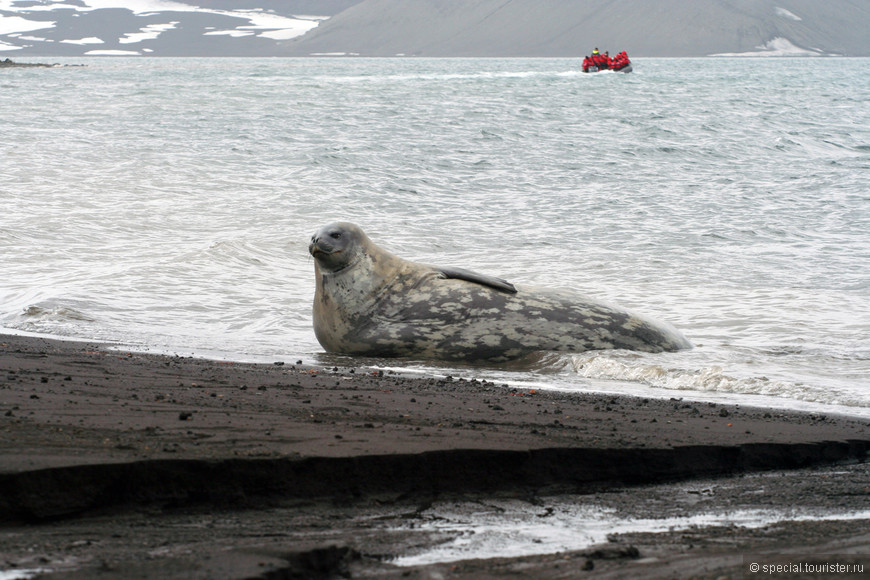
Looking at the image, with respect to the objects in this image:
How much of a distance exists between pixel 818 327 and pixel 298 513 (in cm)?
521

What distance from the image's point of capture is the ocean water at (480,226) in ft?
19.6

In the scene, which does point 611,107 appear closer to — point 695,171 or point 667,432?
point 695,171

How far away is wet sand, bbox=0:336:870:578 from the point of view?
2148 millimetres

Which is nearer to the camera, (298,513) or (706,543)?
(706,543)

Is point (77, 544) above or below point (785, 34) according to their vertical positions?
below

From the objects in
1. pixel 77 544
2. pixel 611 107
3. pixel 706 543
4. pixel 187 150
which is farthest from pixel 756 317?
pixel 611 107

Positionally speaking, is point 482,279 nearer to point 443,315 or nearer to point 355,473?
point 443,315

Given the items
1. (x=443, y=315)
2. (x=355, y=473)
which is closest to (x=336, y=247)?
(x=443, y=315)

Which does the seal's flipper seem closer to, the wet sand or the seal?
the seal

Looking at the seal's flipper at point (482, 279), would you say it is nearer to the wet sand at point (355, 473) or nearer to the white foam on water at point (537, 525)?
the wet sand at point (355, 473)

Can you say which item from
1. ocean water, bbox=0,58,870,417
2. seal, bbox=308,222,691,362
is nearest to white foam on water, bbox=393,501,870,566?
ocean water, bbox=0,58,870,417

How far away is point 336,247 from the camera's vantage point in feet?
19.5

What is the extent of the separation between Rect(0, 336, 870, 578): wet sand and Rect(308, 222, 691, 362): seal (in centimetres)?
147

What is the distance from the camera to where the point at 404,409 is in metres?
3.80
